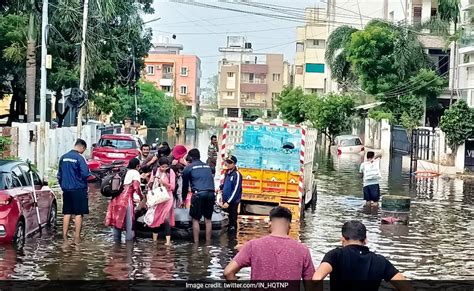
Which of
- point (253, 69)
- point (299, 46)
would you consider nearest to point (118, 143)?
point (299, 46)

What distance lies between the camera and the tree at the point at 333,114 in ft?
229

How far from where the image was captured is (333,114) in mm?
69875

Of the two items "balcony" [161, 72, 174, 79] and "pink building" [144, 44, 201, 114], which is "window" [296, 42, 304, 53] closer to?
"pink building" [144, 44, 201, 114]

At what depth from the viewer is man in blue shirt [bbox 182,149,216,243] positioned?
47.9 feet

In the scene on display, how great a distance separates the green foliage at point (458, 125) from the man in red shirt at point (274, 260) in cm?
3294

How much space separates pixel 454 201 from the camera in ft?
84.0

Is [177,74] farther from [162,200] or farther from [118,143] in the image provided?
[162,200]

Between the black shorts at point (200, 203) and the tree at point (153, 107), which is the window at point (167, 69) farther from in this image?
the black shorts at point (200, 203)

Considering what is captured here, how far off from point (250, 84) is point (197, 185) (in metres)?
124

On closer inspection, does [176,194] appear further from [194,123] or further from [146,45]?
[194,123]

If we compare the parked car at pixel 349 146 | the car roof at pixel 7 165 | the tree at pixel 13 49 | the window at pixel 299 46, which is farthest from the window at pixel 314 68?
the car roof at pixel 7 165

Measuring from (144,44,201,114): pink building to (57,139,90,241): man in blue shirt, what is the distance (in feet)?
366

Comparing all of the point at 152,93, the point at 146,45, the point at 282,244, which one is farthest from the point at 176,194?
the point at 152,93

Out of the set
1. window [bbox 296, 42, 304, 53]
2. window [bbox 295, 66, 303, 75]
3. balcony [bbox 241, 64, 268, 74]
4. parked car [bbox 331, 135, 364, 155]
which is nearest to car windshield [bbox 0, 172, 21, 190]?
parked car [bbox 331, 135, 364, 155]
